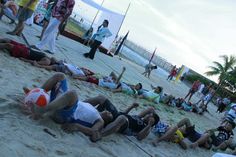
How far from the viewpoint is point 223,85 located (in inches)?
1455

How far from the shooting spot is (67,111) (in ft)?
16.3

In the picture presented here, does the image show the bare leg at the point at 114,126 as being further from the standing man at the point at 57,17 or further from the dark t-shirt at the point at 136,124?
the standing man at the point at 57,17

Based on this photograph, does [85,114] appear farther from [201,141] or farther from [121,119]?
[201,141]

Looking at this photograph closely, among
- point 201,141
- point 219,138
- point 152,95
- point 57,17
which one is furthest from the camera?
point 152,95

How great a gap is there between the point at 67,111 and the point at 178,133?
4017 mm

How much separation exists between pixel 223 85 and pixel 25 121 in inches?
1357

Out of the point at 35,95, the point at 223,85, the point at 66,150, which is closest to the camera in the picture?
the point at 66,150

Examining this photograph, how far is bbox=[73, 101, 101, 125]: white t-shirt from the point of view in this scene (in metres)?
5.25

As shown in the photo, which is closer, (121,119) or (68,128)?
(68,128)

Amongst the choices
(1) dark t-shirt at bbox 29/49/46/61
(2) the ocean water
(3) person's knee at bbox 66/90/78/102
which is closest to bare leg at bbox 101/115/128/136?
(3) person's knee at bbox 66/90/78/102

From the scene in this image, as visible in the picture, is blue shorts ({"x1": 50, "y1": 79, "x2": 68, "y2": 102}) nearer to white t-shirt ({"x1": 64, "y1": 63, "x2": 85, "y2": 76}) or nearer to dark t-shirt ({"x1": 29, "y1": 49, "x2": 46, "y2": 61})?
dark t-shirt ({"x1": 29, "y1": 49, "x2": 46, "y2": 61})

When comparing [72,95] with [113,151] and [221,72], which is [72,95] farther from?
[221,72]

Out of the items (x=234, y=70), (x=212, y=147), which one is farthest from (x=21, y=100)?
(x=234, y=70)

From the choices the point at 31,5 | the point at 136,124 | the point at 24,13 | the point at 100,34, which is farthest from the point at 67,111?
the point at 100,34
